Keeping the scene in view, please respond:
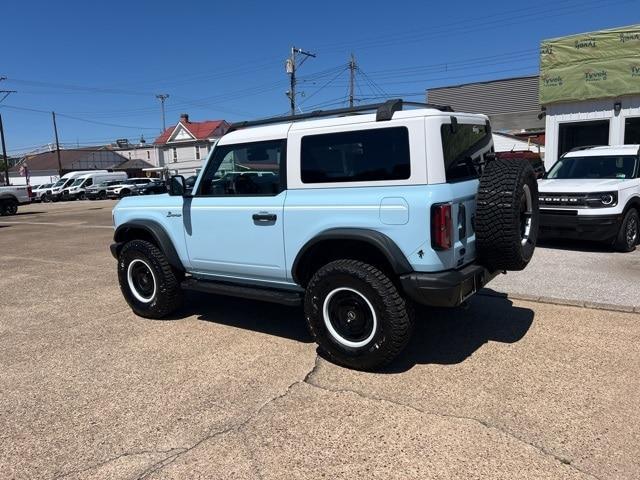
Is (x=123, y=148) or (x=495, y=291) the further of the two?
(x=123, y=148)

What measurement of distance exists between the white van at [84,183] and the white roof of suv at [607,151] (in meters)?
40.4

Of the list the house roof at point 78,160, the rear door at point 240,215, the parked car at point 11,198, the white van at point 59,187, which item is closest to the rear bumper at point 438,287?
the rear door at point 240,215

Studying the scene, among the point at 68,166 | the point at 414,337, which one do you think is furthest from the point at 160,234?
the point at 68,166

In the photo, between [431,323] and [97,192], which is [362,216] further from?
[97,192]

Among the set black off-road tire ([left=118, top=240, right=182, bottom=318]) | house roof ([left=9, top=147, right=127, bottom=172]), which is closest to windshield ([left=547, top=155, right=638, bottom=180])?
black off-road tire ([left=118, top=240, right=182, bottom=318])

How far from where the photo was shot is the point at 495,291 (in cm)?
632

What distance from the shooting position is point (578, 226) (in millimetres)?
8430

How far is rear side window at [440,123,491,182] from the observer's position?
12.9 ft

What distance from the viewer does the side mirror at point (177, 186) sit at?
5.23 meters

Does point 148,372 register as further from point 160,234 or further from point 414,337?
point 414,337

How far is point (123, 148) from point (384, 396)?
98.8 metres

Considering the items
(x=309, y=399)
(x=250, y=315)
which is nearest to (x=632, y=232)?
(x=250, y=315)

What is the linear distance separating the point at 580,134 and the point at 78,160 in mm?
82235

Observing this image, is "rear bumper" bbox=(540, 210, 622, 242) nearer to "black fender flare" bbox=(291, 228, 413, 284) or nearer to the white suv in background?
the white suv in background
